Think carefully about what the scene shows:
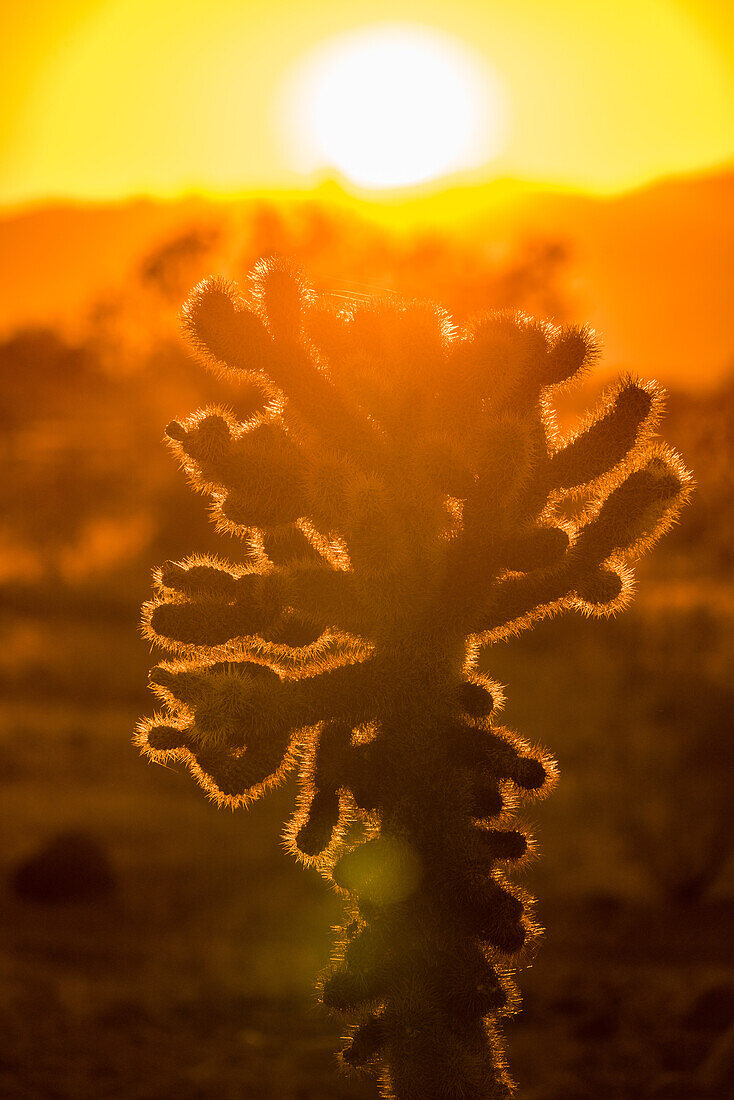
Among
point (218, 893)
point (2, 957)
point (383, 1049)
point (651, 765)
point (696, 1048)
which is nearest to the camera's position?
point (383, 1049)

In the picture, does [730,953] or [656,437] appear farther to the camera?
[730,953]

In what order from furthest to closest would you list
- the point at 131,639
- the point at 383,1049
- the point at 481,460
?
the point at 131,639 < the point at 383,1049 < the point at 481,460

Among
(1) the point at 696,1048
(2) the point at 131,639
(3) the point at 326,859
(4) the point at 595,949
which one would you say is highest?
(2) the point at 131,639

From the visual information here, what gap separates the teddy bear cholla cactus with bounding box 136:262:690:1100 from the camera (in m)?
1.93

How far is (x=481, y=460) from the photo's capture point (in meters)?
1.92

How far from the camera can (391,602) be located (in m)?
1.97

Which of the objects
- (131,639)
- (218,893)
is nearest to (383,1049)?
(218,893)

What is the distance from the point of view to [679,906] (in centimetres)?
496

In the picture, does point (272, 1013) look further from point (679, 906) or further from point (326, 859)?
point (326, 859)

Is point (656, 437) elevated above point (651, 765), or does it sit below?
above

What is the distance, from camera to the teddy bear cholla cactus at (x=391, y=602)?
1.93 m

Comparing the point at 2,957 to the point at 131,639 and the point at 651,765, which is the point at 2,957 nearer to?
the point at 131,639

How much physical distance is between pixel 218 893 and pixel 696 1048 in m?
2.40

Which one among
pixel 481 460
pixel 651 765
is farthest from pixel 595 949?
pixel 481 460
